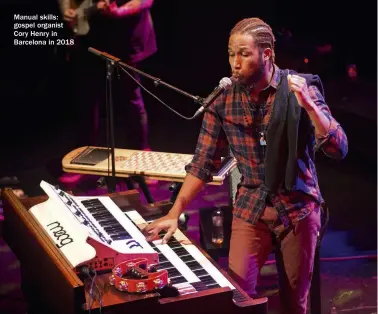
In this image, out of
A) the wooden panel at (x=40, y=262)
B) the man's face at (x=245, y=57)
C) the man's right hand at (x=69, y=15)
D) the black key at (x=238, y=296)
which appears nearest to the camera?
the wooden panel at (x=40, y=262)

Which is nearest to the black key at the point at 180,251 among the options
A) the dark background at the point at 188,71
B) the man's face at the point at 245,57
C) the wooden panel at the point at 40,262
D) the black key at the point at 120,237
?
the black key at the point at 120,237

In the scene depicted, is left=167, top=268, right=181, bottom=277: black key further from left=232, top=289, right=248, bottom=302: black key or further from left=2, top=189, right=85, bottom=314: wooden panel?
left=2, top=189, right=85, bottom=314: wooden panel

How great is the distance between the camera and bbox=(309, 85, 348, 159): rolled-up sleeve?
3850mm

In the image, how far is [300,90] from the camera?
12.0 ft

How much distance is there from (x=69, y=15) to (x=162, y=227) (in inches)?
162

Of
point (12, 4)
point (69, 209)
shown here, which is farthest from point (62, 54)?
point (69, 209)

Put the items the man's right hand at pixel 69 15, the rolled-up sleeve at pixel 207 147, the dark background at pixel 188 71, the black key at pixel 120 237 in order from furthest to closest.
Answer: the dark background at pixel 188 71
the man's right hand at pixel 69 15
the rolled-up sleeve at pixel 207 147
the black key at pixel 120 237

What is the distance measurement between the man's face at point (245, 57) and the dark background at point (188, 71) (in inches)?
154

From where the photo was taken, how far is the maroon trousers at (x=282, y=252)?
4.15m

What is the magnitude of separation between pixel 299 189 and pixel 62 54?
15.0 ft

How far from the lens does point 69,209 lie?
4.10m

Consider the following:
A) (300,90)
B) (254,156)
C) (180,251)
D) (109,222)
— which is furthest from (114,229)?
(300,90)

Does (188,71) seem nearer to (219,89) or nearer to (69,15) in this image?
(69,15)

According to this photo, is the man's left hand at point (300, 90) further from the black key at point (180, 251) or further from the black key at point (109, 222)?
the black key at point (109, 222)
